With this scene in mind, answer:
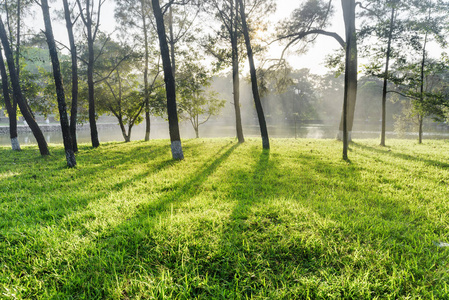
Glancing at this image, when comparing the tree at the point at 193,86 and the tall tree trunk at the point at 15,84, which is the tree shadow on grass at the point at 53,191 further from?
the tree at the point at 193,86

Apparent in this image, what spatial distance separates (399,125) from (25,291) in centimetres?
3481

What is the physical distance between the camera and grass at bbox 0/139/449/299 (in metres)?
1.92

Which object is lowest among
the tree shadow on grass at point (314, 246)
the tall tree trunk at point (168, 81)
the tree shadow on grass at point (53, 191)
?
the tree shadow on grass at point (314, 246)

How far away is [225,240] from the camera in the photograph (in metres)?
2.56

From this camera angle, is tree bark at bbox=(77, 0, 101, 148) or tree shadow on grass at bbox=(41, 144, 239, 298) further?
tree bark at bbox=(77, 0, 101, 148)

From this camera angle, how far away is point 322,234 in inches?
105

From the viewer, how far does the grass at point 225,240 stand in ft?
6.29

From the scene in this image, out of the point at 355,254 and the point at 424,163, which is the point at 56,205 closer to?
the point at 355,254

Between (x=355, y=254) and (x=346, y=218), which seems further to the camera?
(x=346, y=218)

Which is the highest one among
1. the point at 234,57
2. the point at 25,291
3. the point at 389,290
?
the point at 234,57

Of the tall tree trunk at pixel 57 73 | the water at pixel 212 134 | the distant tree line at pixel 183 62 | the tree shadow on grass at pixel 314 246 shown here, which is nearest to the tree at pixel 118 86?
the distant tree line at pixel 183 62

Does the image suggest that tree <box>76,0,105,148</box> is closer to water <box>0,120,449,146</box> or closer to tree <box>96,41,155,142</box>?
tree <box>96,41,155,142</box>

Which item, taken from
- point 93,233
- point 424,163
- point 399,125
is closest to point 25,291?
point 93,233

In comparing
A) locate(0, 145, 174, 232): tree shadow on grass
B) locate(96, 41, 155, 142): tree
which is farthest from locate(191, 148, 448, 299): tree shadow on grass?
locate(96, 41, 155, 142): tree
